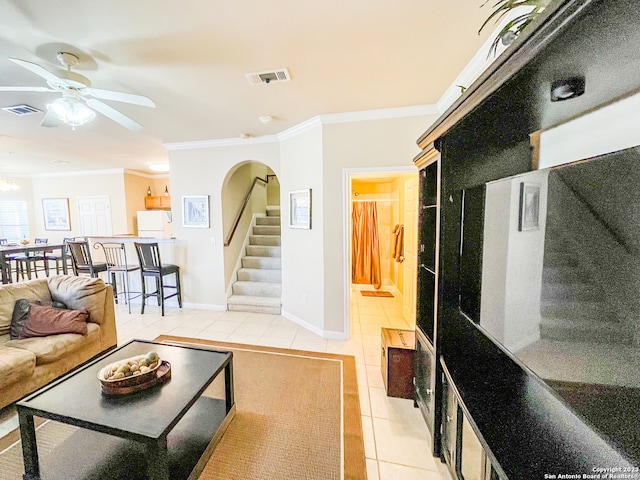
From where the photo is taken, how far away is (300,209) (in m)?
3.54

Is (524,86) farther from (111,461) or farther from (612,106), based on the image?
(111,461)

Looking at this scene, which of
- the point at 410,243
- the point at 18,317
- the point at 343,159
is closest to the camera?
the point at 18,317

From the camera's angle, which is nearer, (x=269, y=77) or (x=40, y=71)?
(x=40, y=71)

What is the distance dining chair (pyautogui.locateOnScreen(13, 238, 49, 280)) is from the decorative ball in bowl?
246 inches

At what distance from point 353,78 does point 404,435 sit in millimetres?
2837

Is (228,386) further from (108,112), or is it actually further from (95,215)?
(95,215)

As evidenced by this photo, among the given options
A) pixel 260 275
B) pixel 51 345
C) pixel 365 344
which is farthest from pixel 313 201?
pixel 51 345

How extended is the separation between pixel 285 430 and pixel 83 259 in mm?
4558

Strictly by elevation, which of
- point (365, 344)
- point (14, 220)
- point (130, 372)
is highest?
point (14, 220)

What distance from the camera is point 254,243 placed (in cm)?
536

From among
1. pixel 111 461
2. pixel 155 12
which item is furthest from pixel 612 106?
pixel 111 461

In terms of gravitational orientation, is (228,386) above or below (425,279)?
below

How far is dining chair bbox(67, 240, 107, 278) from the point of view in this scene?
13.9 ft

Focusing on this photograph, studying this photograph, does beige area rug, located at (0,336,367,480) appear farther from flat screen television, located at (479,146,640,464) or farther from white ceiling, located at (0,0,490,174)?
white ceiling, located at (0,0,490,174)
